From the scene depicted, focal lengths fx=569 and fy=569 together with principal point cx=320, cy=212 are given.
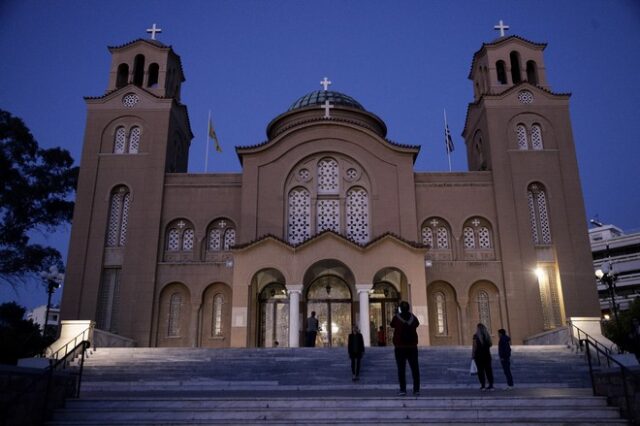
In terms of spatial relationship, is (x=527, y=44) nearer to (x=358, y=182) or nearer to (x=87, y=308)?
(x=358, y=182)

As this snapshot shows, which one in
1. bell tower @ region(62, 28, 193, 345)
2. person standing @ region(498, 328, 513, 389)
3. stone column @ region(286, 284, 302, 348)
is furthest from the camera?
bell tower @ region(62, 28, 193, 345)

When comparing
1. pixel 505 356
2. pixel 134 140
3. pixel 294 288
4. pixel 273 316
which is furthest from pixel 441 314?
pixel 134 140

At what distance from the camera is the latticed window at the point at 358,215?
25.6 metres

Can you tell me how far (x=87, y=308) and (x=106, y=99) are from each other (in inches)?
403

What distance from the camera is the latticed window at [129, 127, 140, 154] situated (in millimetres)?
27203

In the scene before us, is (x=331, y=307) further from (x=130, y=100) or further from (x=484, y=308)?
(x=130, y=100)

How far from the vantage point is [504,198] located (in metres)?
26.1

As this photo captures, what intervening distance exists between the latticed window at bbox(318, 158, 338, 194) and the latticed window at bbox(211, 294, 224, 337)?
6680 mm

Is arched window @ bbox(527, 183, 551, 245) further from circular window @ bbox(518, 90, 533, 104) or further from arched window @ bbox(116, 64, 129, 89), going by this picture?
arched window @ bbox(116, 64, 129, 89)

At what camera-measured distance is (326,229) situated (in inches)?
931

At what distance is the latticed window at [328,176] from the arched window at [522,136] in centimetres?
885

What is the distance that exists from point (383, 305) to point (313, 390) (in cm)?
1320

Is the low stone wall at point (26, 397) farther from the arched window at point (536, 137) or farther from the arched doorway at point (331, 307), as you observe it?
the arched window at point (536, 137)

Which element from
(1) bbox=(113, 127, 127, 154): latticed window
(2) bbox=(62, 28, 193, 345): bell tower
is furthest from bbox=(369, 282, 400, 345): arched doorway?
(1) bbox=(113, 127, 127, 154): latticed window
